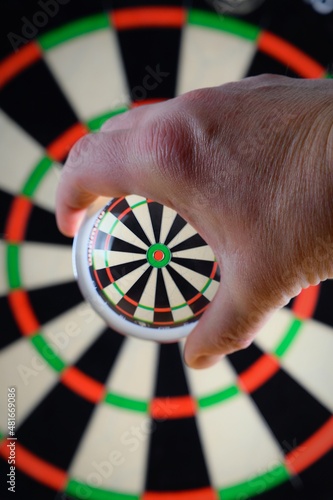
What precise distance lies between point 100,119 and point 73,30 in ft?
0.63

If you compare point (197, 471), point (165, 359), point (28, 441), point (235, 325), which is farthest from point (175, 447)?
point (235, 325)

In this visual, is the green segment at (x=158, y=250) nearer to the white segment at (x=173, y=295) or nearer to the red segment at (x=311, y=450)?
the white segment at (x=173, y=295)

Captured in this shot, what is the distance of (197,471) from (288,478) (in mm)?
202

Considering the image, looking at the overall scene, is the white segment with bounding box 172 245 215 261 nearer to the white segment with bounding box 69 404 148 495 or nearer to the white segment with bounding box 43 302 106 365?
the white segment with bounding box 43 302 106 365

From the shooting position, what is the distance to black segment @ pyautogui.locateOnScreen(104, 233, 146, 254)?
0.83 meters

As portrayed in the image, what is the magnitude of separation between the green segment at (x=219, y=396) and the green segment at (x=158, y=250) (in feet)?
1.35

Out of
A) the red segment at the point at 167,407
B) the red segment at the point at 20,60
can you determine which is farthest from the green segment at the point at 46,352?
the red segment at the point at 20,60

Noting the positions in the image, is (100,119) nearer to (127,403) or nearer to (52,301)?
(52,301)

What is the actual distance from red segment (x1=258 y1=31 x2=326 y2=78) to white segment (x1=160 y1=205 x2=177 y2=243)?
482mm

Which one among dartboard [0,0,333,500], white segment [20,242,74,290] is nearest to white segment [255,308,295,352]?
dartboard [0,0,333,500]

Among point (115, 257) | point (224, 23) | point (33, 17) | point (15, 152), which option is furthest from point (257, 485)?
point (33, 17)

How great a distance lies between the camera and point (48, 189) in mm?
1075

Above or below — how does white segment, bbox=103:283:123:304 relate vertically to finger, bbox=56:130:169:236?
below

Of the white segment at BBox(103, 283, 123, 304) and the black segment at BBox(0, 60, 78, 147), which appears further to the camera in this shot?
the black segment at BBox(0, 60, 78, 147)
